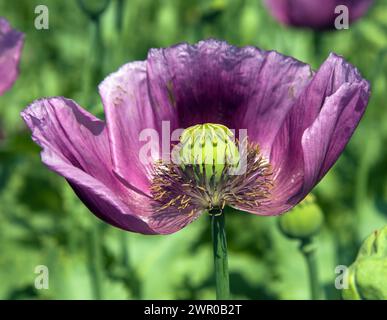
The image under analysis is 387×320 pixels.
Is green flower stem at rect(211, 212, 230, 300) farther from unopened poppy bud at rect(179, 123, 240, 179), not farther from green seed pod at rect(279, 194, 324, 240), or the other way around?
green seed pod at rect(279, 194, 324, 240)

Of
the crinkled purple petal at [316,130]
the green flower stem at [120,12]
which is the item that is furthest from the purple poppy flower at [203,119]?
the green flower stem at [120,12]

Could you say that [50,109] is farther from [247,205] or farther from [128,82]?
[247,205]

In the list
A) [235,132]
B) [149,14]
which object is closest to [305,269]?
[235,132]

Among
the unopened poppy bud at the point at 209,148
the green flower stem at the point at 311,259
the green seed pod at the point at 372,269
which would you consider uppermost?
the unopened poppy bud at the point at 209,148

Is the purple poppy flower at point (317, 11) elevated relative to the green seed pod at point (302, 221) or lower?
elevated

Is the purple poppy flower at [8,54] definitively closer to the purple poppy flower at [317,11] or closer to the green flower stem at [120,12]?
the green flower stem at [120,12]

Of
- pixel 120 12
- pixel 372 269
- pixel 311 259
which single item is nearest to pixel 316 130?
pixel 372 269
